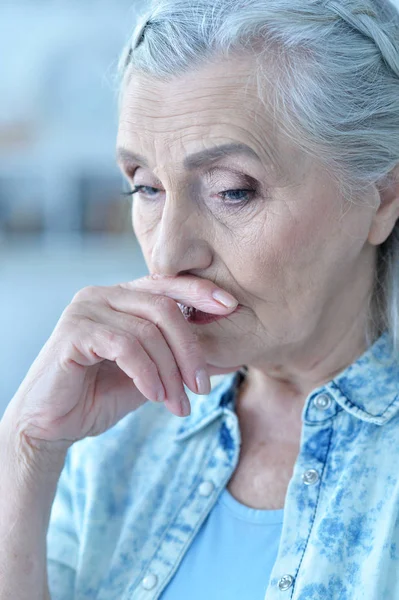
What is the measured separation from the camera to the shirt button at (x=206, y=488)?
1.32m

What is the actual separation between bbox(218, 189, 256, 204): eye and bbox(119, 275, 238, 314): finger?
0.46 feet

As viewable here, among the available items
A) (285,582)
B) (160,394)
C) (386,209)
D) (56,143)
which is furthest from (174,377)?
(56,143)

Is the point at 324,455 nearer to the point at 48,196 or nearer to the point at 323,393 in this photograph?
the point at 323,393

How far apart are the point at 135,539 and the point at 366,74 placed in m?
0.91

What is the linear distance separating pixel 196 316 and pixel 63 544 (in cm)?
56

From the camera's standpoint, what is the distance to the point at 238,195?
1180 mm

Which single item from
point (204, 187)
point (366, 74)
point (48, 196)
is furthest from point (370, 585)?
point (48, 196)

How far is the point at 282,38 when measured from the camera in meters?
1.14

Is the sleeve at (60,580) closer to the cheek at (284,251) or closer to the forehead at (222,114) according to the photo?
the cheek at (284,251)

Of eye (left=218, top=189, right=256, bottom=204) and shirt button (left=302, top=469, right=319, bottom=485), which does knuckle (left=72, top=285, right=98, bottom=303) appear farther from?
shirt button (left=302, top=469, right=319, bottom=485)

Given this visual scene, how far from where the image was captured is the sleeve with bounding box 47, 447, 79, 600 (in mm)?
1406

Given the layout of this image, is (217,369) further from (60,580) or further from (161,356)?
(60,580)

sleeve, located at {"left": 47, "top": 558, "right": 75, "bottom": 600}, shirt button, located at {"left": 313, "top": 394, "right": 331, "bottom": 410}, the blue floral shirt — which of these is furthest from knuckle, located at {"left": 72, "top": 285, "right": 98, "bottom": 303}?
sleeve, located at {"left": 47, "top": 558, "right": 75, "bottom": 600}

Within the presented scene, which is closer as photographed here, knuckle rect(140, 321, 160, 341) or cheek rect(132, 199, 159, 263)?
knuckle rect(140, 321, 160, 341)
